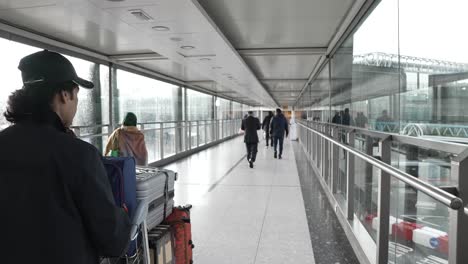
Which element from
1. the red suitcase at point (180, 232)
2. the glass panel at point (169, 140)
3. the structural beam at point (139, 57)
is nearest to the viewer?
the red suitcase at point (180, 232)

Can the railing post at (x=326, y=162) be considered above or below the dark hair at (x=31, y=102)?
below

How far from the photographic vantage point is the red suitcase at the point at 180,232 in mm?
2225

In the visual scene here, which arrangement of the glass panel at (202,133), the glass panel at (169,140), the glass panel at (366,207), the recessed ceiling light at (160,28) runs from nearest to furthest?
the glass panel at (366,207), the recessed ceiling light at (160,28), the glass panel at (169,140), the glass panel at (202,133)

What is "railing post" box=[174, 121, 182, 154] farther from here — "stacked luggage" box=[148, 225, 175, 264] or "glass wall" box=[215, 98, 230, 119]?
"glass wall" box=[215, 98, 230, 119]

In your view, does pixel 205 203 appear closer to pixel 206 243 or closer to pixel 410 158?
pixel 206 243

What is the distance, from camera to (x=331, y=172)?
5133mm

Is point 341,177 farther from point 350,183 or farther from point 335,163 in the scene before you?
point 350,183

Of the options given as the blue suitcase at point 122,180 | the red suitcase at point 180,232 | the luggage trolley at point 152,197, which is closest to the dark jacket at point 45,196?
the blue suitcase at point 122,180

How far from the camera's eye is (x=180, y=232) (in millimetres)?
2234

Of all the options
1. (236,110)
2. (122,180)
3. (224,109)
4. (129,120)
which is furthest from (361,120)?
(236,110)

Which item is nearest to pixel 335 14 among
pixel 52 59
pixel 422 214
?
pixel 422 214

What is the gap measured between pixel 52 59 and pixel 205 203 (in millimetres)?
3998

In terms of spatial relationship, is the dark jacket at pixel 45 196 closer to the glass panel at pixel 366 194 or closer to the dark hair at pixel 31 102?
the dark hair at pixel 31 102

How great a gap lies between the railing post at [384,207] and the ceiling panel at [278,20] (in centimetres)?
246
